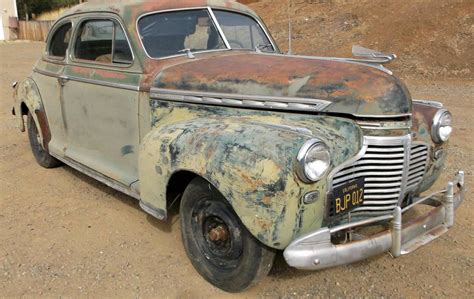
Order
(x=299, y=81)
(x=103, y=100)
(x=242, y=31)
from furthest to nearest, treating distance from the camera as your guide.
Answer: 1. (x=242, y=31)
2. (x=103, y=100)
3. (x=299, y=81)

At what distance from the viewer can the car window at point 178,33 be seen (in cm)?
395

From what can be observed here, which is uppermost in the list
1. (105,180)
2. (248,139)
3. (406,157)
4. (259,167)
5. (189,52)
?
(189,52)

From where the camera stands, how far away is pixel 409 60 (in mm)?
14461

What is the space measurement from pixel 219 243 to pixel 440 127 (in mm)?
1818

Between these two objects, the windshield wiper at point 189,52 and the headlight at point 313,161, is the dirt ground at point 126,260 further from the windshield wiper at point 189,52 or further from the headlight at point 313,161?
the windshield wiper at point 189,52

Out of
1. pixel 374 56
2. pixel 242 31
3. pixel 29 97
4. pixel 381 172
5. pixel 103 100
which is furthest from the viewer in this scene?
pixel 29 97

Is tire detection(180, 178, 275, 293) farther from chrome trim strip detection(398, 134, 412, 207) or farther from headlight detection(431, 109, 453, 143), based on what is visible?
headlight detection(431, 109, 453, 143)

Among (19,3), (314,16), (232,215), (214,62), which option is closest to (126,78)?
(214,62)

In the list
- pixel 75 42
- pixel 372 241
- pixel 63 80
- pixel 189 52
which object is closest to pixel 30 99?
pixel 63 80

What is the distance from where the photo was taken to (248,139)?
276 centimetres

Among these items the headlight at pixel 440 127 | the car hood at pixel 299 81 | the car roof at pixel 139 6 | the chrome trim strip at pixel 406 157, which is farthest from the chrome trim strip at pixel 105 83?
the headlight at pixel 440 127

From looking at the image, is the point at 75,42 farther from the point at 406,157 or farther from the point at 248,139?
the point at 406,157

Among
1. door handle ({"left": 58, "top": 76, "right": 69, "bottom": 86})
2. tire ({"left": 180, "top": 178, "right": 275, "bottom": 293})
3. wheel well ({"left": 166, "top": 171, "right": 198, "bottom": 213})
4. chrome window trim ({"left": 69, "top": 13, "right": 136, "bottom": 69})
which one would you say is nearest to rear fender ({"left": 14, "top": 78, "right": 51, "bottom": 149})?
door handle ({"left": 58, "top": 76, "right": 69, "bottom": 86})

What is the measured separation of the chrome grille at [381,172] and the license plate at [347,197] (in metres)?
0.03
